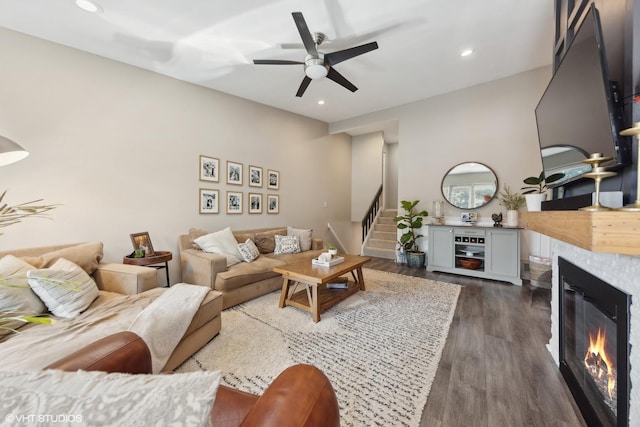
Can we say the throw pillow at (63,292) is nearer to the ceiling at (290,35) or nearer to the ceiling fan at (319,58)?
the ceiling at (290,35)

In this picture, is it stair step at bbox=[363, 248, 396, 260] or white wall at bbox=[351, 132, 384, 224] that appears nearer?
stair step at bbox=[363, 248, 396, 260]

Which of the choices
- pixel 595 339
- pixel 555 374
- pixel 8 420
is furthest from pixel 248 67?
pixel 555 374

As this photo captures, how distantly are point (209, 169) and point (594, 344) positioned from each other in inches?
175

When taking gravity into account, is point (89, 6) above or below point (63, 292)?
above

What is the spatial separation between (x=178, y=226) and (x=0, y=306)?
2078 mm

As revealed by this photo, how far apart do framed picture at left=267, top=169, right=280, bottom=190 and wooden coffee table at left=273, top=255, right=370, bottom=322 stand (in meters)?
2.20

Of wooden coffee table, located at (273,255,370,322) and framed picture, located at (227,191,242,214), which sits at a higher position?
framed picture, located at (227,191,242,214)

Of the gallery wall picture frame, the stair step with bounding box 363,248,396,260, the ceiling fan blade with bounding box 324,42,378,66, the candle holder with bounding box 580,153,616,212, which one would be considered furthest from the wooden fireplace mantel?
the stair step with bounding box 363,248,396,260

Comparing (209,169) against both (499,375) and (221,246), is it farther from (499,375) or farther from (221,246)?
(499,375)

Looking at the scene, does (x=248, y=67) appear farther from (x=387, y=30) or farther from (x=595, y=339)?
(x=595, y=339)

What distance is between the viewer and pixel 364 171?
6793mm

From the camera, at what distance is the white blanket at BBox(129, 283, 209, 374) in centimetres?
157

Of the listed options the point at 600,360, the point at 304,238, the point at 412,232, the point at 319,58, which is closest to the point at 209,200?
the point at 304,238

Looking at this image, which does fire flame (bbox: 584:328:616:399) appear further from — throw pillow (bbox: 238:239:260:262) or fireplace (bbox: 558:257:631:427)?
throw pillow (bbox: 238:239:260:262)
